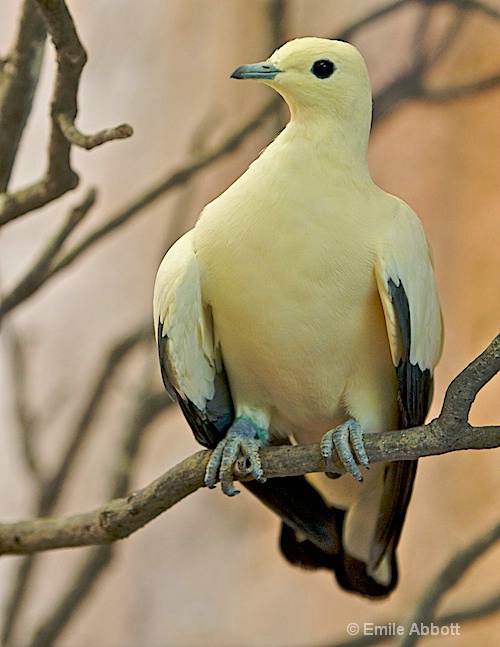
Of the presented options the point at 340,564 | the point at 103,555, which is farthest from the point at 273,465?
the point at 103,555

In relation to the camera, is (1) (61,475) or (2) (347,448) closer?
(2) (347,448)

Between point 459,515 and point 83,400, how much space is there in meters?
0.85

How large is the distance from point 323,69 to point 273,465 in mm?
418

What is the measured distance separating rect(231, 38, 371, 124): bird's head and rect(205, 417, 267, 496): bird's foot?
363mm

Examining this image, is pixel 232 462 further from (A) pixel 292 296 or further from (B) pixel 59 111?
(B) pixel 59 111

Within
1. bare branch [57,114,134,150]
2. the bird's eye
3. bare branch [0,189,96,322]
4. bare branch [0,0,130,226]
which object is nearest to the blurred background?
bare branch [0,189,96,322]

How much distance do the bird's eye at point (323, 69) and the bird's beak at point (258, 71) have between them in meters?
0.04

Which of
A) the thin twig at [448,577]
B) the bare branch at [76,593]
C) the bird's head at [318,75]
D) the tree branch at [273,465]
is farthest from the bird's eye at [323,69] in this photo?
the bare branch at [76,593]

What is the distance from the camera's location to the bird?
854mm

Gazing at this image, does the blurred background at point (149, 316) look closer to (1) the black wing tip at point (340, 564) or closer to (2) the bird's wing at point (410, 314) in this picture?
(1) the black wing tip at point (340, 564)

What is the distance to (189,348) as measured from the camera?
95cm

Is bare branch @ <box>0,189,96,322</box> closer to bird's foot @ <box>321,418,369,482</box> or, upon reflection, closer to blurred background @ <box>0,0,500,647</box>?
blurred background @ <box>0,0,500,647</box>

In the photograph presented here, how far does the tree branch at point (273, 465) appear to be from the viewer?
73 cm

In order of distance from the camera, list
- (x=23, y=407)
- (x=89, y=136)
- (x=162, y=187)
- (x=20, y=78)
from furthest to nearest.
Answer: (x=23, y=407) < (x=162, y=187) < (x=20, y=78) < (x=89, y=136)
